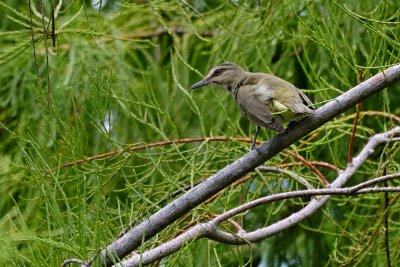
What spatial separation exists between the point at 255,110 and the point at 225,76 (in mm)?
521

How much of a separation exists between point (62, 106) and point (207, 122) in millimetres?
638

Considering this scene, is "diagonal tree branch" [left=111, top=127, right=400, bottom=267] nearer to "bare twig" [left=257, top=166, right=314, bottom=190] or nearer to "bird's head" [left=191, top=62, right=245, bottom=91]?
"bare twig" [left=257, top=166, right=314, bottom=190]

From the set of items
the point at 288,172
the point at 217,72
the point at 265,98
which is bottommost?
the point at 288,172

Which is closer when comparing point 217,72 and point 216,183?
point 216,183

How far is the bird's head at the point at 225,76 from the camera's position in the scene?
3.25 metres

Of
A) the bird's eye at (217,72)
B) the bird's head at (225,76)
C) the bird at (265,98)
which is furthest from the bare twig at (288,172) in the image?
the bird's eye at (217,72)

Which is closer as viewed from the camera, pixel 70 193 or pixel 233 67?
pixel 233 67

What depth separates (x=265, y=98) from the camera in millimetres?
2854

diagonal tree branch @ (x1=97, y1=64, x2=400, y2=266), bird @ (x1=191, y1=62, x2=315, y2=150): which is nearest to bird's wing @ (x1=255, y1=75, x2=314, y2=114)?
bird @ (x1=191, y1=62, x2=315, y2=150)

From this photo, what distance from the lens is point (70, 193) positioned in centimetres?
449

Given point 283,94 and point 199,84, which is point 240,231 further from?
point 199,84

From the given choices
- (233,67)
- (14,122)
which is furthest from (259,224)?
(233,67)

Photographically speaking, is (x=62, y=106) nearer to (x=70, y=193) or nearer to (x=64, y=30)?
(x=70, y=193)

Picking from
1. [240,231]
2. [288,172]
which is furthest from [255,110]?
[240,231]
